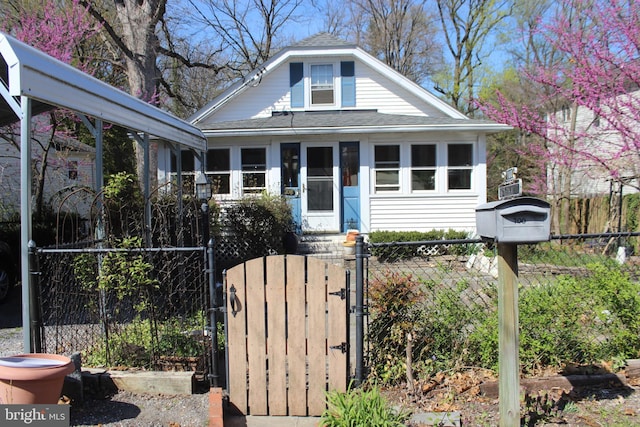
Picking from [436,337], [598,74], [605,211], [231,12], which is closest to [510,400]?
[436,337]

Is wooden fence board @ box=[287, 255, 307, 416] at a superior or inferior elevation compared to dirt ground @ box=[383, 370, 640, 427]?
superior

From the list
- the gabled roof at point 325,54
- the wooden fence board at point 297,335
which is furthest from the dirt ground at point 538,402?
the gabled roof at point 325,54

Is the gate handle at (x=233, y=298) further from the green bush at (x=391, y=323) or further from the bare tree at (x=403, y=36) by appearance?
the bare tree at (x=403, y=36)

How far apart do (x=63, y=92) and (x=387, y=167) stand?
942 cm

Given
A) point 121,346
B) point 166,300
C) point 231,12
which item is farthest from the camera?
point 231,12

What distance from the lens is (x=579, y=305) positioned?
4363 mm

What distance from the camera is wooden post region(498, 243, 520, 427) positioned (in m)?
3.34

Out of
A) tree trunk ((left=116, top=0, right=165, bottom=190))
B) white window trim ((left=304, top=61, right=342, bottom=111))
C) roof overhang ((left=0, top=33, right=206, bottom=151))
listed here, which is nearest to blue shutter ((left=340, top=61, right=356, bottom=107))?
white window trim ((left=304, top=61, right=342, bottom=111))

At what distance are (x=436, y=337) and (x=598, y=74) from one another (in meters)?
7.64

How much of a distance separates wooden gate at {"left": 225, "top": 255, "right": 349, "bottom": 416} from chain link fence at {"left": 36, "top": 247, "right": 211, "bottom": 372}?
527 mm

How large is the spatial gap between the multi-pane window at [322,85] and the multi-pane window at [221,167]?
119 inches

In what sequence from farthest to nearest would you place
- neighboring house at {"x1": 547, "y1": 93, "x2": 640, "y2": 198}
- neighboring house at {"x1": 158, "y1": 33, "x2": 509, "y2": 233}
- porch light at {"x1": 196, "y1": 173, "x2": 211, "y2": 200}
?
1. neighboring house at {"x1": 158, "y1": 33, "x2": 509, "y2": 233}
2. neighboring house at {"x1": 547, "y1": 93, "x2": 640, "y2": 198}
3. porch light at {"x1": 196, "y1": 173, "x2": 211, "y2": 200}

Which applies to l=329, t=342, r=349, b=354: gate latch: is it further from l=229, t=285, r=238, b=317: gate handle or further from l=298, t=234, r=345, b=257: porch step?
l=298, t=234, r=345, b=257: porch step

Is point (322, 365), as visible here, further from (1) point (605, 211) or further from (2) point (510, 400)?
(1) point (605, 211)
